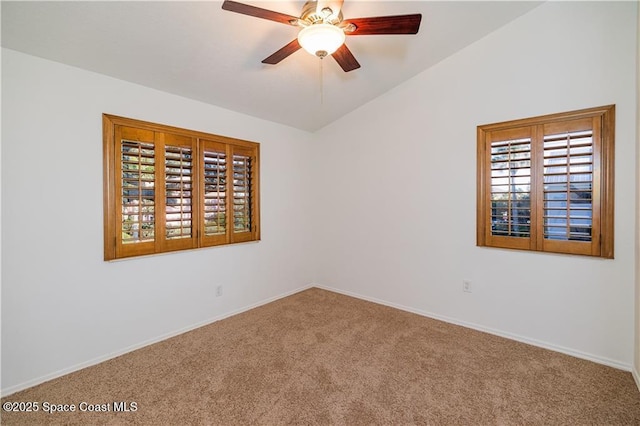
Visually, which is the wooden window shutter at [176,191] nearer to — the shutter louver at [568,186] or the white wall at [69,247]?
the white wall at [69,247]

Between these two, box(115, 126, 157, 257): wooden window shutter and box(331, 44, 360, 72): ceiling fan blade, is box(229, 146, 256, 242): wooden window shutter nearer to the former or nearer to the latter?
box(115, 126, 157, 257): wooden window shutter

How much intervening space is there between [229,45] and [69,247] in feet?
6.79

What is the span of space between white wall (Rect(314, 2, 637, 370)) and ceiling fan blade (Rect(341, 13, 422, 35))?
1.59m

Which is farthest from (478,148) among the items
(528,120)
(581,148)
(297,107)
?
(297,107)

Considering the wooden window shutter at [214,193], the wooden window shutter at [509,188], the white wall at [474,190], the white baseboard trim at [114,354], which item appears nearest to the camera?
the white baseboard trim at [114,354]

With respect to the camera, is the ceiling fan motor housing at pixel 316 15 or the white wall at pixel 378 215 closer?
the ceiling fan motor housing at pixel 316 15

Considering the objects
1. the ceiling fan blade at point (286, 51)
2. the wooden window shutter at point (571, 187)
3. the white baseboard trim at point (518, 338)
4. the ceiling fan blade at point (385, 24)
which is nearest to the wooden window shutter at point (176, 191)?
the ceiling fan blade at point (286, 51)

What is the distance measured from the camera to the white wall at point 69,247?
6.51ft

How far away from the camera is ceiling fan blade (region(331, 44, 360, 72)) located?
6.47 ft

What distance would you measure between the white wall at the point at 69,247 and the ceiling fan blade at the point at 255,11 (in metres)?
1.58

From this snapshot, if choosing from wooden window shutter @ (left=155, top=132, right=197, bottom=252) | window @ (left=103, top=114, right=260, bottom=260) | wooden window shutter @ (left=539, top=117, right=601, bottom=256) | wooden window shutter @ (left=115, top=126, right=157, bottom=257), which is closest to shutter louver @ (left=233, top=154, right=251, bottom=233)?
window @ (left=103, top=114, right=260, bottom=260)

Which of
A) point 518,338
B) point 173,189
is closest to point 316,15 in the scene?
point 173,189

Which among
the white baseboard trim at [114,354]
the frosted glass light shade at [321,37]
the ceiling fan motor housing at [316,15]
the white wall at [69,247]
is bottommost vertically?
the white baseboard trim at [114,354]

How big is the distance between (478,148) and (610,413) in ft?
7.39
